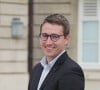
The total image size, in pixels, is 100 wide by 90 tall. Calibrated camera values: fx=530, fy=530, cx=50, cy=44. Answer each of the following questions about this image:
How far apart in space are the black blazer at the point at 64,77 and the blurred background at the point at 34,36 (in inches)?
328

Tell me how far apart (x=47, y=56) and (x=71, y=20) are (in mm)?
8981

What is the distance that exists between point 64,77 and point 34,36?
9078 mm

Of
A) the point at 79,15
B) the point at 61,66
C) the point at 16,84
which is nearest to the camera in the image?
the point at 61,66

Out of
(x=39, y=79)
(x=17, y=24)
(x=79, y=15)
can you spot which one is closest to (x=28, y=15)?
(x=17, y=24)

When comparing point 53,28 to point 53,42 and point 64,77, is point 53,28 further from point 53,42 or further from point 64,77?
point 64,77

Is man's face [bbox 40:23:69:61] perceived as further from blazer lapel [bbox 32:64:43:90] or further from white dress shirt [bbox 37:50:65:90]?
blazer lapel [bbox 32:64:43:90]

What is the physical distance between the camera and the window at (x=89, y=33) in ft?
39.9

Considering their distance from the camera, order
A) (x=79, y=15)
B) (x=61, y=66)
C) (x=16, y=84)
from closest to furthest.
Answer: (x=61, y=66) → (x=16, y=84) → (x=79, y=15)

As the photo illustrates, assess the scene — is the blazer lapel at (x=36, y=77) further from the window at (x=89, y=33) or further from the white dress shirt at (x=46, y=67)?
the window at (x=89, y=33)

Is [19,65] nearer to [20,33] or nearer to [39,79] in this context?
Answer: [20,33]

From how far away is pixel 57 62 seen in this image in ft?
9.85

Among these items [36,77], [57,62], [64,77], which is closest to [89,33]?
[36,77]

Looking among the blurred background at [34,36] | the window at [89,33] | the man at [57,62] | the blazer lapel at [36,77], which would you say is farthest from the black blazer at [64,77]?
the window at [89,33]

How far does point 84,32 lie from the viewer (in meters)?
12.3
